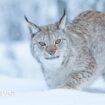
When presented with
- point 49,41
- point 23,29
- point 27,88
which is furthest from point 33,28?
point 23,29

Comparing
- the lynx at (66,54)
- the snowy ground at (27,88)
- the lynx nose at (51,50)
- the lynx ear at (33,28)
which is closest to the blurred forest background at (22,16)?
the snowy ground at (27,88)

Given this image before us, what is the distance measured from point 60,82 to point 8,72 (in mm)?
4260

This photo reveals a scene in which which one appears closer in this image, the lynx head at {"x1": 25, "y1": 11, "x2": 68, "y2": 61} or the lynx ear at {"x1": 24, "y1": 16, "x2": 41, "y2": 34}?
the lynx head at {"x1": 25, "y1": 11, "x2": 68, "y2": 61}

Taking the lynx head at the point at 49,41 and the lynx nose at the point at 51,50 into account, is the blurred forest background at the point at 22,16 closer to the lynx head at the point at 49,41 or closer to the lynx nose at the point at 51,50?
the lynx head at the point at 49,41

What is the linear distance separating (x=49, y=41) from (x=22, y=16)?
23.8 feet

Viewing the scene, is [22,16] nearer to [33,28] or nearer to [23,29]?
[23,29]

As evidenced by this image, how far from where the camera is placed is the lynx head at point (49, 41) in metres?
7.84

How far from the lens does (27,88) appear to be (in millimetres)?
8609

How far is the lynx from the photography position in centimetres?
791

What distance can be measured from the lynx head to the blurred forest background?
16.1 feet

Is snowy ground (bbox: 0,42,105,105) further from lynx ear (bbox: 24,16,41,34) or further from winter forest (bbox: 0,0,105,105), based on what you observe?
lynx ear (bbox: 24,16,41,34)

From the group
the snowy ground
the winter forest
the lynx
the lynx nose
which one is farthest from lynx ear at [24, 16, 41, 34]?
the winter forest

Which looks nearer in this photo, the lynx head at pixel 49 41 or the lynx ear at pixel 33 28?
the lynx head at pixel 49 41

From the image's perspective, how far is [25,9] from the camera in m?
15.4
